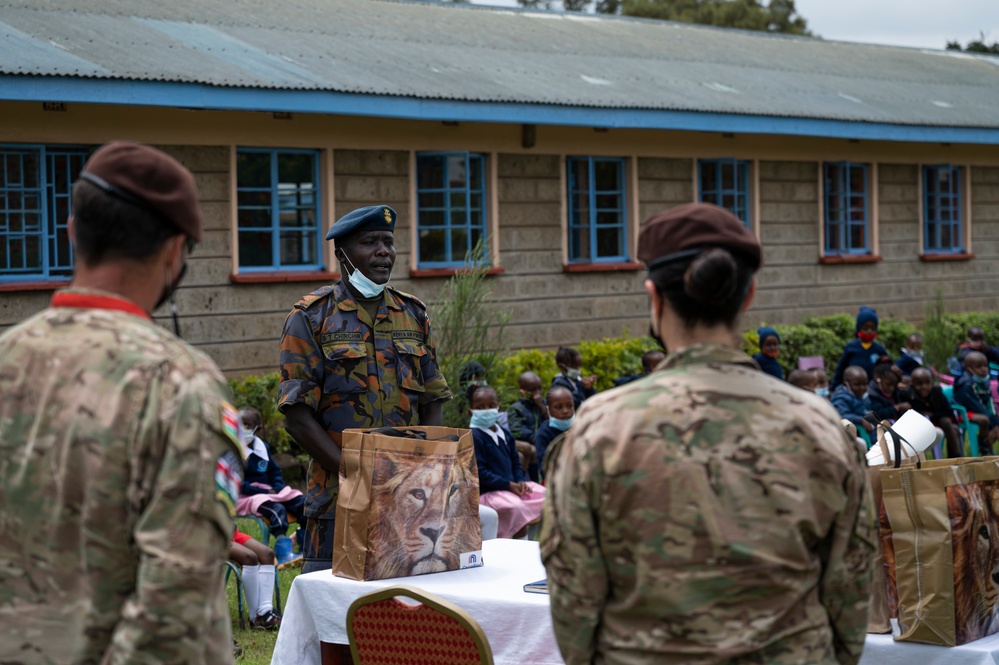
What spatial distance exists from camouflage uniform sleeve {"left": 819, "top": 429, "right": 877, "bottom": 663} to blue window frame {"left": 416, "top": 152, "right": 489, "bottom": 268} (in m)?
10.8

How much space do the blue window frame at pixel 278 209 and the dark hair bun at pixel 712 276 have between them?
988 cm

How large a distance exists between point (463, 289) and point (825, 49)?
14.0 metres

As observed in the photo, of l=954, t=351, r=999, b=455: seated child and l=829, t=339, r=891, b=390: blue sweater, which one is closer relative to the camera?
l=954, t=351, r=999, b=455: seated child

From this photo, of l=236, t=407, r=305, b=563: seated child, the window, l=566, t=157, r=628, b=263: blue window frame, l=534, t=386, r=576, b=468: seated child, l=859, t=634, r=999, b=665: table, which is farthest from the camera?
the window

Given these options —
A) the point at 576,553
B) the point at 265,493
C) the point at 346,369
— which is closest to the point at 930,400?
the point at 265,493

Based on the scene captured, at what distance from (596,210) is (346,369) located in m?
9.92

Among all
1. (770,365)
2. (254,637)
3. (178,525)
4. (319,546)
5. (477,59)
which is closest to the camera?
(178,525)

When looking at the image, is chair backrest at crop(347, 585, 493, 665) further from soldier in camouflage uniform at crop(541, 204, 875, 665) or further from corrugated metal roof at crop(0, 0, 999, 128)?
corrugated metal roof at crop(0, 0, 999, 128)

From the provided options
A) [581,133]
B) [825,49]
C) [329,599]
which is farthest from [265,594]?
[825,49]

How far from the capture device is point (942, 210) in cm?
1928

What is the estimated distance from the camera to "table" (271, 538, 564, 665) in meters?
4.23

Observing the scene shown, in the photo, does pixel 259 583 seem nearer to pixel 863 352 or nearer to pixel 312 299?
pixel 312 299

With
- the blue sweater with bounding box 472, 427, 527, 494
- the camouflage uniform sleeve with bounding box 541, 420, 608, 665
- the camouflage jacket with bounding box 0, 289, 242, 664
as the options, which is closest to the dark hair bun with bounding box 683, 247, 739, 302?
the camouflage uniform sleeve with bounding box 541, 420, 608, 665

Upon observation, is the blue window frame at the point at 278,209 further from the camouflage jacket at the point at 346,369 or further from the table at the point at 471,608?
the table at the point at 471,608
